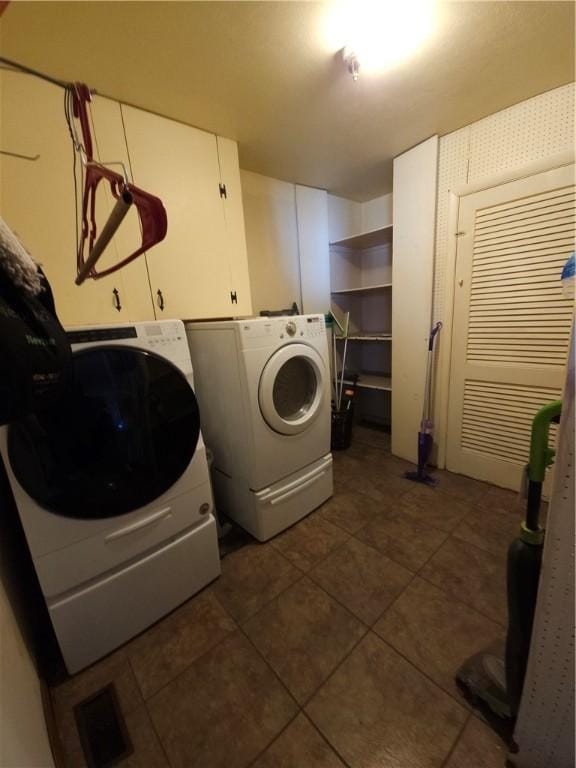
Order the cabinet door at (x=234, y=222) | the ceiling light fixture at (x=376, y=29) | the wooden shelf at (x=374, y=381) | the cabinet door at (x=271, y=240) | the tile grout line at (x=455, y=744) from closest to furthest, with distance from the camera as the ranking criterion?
the tile grout line at (x=455, y=744), the ceiling light fixture at (x=376, y=29), the cabinet door at (x=234, y=222), the cabinet door at (x=271, y=240), the wooden shelf at (x=374, y=381)

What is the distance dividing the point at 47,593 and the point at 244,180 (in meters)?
2.67

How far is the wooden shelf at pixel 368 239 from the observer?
8.59ft

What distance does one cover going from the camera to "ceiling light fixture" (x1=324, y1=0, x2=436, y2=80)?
3.44ft

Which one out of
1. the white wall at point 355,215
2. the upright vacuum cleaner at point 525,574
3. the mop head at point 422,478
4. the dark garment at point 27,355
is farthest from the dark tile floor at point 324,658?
the white wall at point 355,215

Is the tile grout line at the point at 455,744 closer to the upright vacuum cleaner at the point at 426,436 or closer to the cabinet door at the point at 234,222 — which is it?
the upright vacuum cleaner at the point at 426,436

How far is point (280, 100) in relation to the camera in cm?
148

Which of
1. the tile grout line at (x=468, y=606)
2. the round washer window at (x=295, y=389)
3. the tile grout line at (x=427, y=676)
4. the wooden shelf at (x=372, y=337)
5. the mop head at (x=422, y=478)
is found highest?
the wooden shelf at (x=372, y=337)

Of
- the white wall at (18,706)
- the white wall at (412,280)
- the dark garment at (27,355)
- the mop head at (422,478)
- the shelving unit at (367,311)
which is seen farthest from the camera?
the shelving unit at (367,311)

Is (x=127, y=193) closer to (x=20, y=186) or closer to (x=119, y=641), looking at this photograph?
(x=20, y=186)

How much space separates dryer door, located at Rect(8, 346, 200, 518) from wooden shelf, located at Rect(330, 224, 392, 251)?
2.27m

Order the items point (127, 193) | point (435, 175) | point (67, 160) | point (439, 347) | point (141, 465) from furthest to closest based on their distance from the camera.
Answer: point (439, 347) < point (435, 175) < point (67, 160) < point (141, 465) < point (127, 193)

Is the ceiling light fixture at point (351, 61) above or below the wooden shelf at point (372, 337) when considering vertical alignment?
above

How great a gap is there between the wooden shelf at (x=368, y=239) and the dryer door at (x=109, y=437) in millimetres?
2266

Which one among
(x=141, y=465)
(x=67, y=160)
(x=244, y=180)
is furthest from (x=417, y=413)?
(x=67, y=160)
